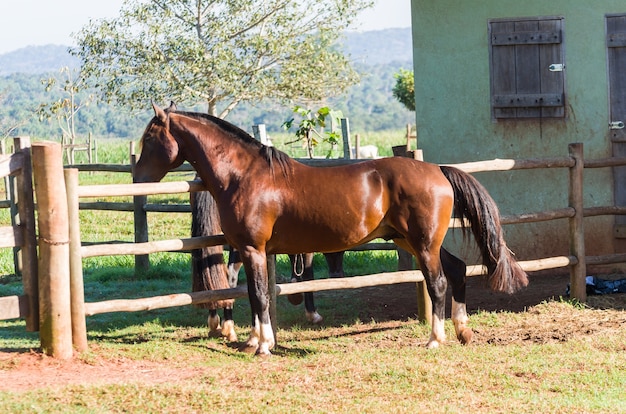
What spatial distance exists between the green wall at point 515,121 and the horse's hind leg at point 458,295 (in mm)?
2714

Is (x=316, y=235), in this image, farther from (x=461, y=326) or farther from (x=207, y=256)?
(x=461, y=326)

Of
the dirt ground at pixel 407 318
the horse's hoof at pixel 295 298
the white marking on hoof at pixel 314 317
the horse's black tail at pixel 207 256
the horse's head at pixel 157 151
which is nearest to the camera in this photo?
the dirt ground at pixel 407 318

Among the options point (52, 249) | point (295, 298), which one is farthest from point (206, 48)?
point (52, 249)

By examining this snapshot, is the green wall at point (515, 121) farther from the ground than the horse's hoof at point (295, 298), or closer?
farther from the ground

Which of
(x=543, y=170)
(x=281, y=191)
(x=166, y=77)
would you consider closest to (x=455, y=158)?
(x=543, y=170)

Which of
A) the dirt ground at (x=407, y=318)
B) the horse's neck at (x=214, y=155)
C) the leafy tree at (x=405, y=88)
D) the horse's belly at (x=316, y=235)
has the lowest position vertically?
the dirt ground at (x=407, y=318)

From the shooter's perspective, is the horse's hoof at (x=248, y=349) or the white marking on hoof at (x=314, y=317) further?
the white marking on hoof at (x=314, y=317)

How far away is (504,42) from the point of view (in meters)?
9.41

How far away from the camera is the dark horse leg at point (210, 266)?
7188mm

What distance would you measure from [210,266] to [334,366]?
1.54m

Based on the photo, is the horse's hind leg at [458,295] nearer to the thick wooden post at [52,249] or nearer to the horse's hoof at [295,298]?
the horse's hoof at [295,298]

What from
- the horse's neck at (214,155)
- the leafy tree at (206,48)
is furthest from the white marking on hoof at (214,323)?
the leafy tree at (206,48)

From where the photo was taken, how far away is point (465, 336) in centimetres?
687

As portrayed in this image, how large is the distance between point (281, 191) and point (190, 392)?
5.89 feet
